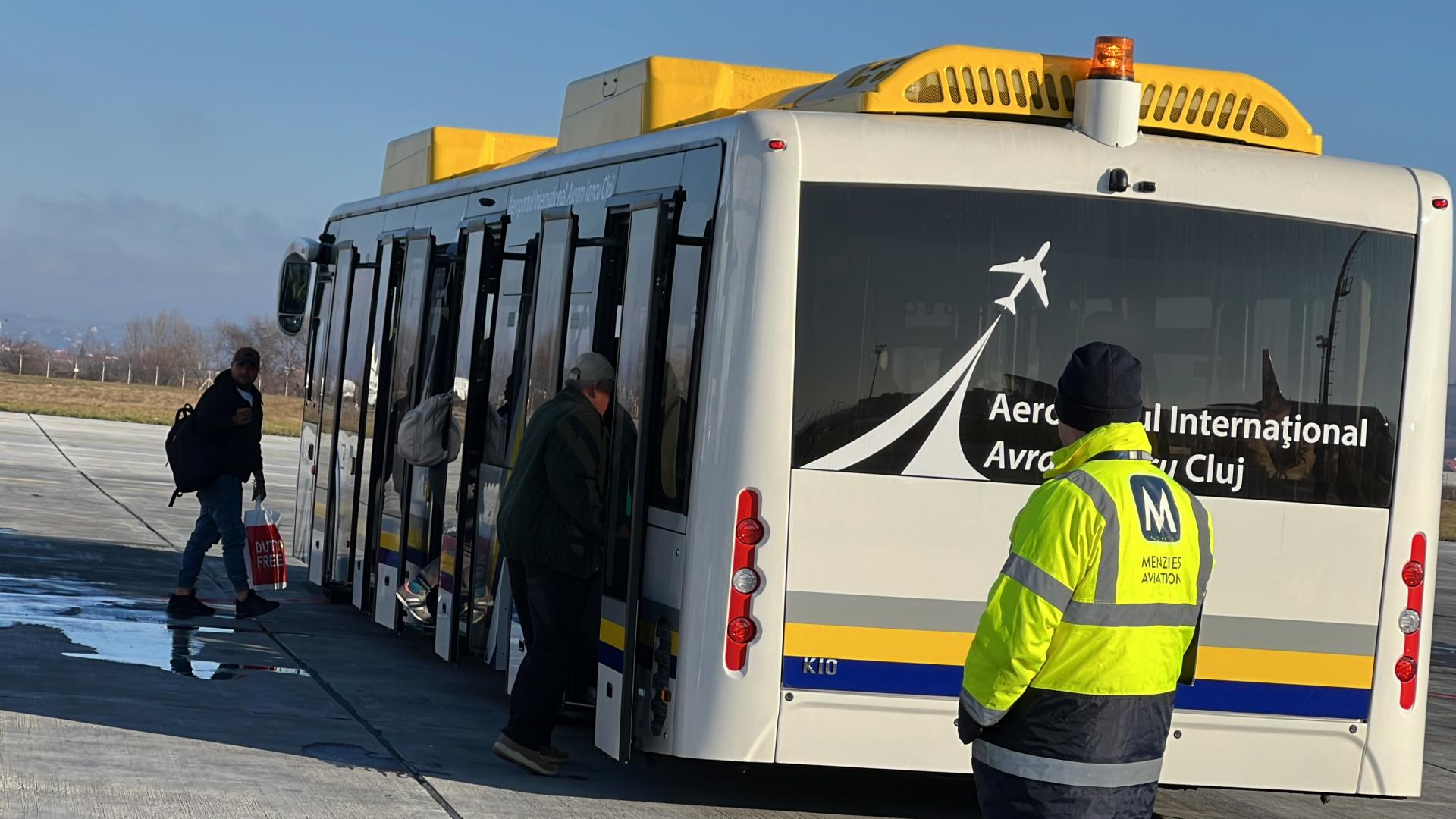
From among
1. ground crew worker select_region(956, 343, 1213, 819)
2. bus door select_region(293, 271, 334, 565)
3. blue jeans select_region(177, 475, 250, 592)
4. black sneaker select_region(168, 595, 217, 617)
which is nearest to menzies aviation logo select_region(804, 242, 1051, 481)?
ground crew worker select_region(956, 343, 1213, 819)

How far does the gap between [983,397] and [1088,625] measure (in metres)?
2.75

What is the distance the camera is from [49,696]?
29.5ft

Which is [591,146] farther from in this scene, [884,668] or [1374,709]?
[1374,709]

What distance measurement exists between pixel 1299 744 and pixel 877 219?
2560mm

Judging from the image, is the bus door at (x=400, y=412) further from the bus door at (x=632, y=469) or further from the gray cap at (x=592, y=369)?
the bus door at (x=632, y=469)

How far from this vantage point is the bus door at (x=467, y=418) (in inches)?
384

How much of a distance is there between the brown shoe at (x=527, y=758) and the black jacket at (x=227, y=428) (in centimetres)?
453

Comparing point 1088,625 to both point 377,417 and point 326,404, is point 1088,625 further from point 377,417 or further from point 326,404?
point 326,404

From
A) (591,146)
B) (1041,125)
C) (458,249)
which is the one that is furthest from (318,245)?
(1041,125)

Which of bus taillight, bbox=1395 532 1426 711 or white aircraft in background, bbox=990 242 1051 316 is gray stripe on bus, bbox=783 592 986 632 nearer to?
white aircraft in background, bbox=990 242 1051 316

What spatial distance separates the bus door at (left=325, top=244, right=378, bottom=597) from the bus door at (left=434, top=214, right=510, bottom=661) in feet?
6.51

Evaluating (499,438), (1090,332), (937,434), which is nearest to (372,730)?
(499,438)

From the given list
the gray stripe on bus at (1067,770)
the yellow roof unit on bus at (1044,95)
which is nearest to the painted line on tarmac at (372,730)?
the yellow roof unit on bus at (1044,95)

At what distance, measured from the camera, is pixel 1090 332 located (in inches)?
271
